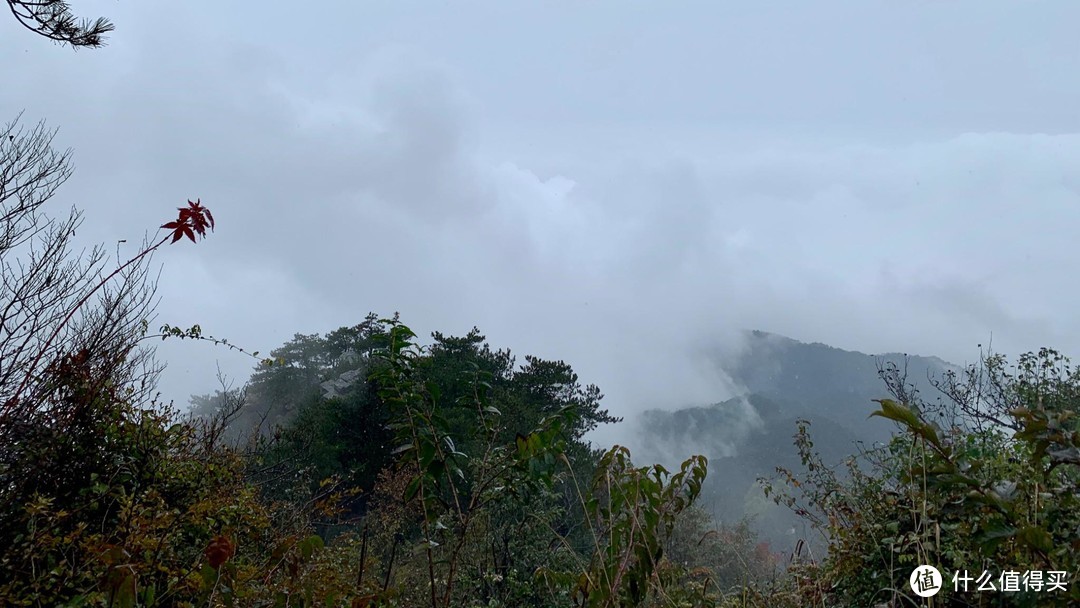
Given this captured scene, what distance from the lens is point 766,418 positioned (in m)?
81.6

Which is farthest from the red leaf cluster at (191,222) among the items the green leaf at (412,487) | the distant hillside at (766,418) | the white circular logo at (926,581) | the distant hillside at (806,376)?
the distant hillside at (806,376)

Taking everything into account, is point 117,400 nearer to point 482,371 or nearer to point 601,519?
point 482,371

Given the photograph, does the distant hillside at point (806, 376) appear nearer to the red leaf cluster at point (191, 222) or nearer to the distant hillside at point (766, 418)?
the distant hillside at point (766, 418)

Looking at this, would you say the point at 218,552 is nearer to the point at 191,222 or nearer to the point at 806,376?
the point at 191,222

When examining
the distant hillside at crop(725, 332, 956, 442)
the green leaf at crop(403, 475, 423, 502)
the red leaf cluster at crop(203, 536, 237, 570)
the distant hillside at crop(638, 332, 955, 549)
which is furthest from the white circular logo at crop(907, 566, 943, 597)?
the distant hillside at crop(725, 332, 956, 442)

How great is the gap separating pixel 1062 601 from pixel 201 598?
2274mm

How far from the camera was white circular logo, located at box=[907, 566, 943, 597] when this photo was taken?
136 centimetres

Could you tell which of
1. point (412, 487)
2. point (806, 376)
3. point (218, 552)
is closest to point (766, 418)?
point (806, 376)

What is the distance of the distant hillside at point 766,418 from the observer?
194 feet

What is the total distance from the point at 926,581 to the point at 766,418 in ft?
283

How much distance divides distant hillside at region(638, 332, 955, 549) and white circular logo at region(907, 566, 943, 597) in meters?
49.4

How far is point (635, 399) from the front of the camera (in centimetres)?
9388

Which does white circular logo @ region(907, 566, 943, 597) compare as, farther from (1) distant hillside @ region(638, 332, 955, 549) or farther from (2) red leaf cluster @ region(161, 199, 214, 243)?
(1) distant hillside @ region(638, 332, 955, 549)

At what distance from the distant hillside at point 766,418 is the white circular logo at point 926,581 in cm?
4935
